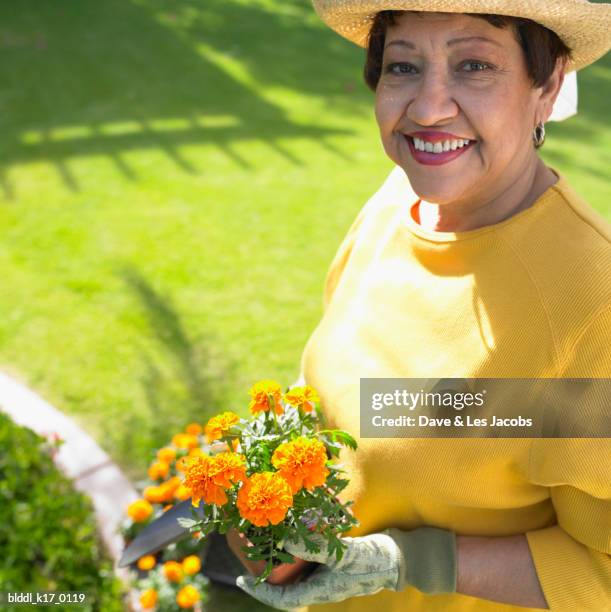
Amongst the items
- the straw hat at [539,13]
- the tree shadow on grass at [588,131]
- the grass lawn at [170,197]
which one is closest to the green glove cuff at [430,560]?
the straw hat at [539,13]

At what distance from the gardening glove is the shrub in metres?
1.53

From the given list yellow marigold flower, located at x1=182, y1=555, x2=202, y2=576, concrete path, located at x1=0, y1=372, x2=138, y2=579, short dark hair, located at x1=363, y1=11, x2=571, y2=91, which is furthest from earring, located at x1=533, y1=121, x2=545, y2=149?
concrete path, located at x1=0, y1=372, x2=138, y2=579

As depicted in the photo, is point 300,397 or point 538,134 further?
point 538,134

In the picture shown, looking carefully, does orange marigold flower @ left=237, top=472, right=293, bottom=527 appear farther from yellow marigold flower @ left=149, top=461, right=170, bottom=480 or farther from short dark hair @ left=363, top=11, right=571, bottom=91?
yellow marigold flower @ left=149, top=461, right=170, bottom=480

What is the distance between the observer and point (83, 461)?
11.4ft

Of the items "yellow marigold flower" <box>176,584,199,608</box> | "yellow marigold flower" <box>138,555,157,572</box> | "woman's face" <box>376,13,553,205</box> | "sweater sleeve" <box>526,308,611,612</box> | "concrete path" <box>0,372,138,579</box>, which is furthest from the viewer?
"concrete path" <box>0,372,138,579</box>

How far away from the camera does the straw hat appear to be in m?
1.37

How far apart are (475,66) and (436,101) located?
0.32 ft

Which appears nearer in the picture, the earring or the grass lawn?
the earring

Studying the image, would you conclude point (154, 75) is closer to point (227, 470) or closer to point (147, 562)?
point (147, 562)

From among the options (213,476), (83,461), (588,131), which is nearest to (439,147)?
(213,476)

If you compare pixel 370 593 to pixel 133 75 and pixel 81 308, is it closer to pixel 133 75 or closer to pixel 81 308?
pixel 81 308

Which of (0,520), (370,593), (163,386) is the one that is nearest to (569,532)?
(370,593)

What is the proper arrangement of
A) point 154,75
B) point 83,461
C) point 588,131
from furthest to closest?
point 154,75 < point 588,131 < point 83,461
